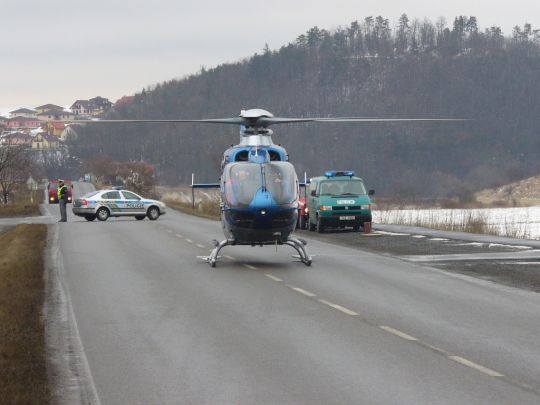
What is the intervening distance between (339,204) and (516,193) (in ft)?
229

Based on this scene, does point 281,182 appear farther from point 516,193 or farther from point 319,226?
point 516,193

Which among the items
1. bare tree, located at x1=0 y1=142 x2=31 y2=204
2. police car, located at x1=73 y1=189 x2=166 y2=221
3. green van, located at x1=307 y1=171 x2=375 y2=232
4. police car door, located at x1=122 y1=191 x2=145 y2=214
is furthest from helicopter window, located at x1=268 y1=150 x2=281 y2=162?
bare tree, located at x1=0 y1=142 x2=31 y2=204

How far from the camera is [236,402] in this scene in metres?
8.07

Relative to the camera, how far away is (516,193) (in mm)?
102938

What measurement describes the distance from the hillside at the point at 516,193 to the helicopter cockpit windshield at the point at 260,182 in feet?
231

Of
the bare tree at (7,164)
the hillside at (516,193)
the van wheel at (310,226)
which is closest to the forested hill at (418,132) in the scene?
the hillside at (516,193)

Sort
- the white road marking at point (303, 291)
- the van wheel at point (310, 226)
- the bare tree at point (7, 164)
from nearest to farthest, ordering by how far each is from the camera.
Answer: the white road marking at point (303, 291) → the van wheel at point (310, 226) → the bare tree at point (7, 164)

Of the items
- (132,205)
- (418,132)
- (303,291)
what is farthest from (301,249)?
(418,132)

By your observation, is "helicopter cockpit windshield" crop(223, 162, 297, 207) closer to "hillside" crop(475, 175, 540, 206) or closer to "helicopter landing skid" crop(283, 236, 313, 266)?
"helicopter landing skid" crop(283, 236, 313, 266)

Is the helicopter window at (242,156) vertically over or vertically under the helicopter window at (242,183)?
over

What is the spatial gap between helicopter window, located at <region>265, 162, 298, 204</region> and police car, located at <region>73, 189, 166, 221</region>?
97.5 feet

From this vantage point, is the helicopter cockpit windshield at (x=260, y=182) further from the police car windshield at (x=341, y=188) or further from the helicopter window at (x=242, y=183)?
the police car windshield at (x=341, y=188)

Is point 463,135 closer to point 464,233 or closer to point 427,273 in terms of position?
point 464,233

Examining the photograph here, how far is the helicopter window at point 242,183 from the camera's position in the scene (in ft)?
69.2
